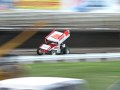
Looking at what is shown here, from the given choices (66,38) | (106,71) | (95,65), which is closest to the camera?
(106,71)

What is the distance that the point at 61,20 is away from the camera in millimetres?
22203

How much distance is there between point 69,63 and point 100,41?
7080 millimetres

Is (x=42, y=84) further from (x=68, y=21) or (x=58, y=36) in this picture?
(x=68, y=21)

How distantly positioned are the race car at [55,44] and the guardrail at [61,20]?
44cm

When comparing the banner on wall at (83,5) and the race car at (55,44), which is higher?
the banner on wall at (83,5)

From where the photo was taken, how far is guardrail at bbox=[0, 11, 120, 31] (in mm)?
21891

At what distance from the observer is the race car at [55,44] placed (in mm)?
20438

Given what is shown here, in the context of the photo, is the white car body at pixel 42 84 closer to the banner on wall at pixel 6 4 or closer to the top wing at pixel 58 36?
the top wing at pixel 58 36

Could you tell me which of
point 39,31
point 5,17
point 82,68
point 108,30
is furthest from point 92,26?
point 82,68

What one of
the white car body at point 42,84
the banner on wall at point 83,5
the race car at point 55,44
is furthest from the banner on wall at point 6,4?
the white car body at point 42,84

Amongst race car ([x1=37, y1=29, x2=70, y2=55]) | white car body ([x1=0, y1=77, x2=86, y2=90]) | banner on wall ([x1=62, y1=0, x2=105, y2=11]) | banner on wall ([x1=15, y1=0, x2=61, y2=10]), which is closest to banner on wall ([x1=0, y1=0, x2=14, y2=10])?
banner on wall ([x1=15, y1=0, x2=61, y2=10])

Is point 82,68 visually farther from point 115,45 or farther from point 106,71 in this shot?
point 115,45

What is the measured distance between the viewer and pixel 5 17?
861 inches

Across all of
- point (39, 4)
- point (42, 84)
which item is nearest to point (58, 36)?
point (39, 4)
